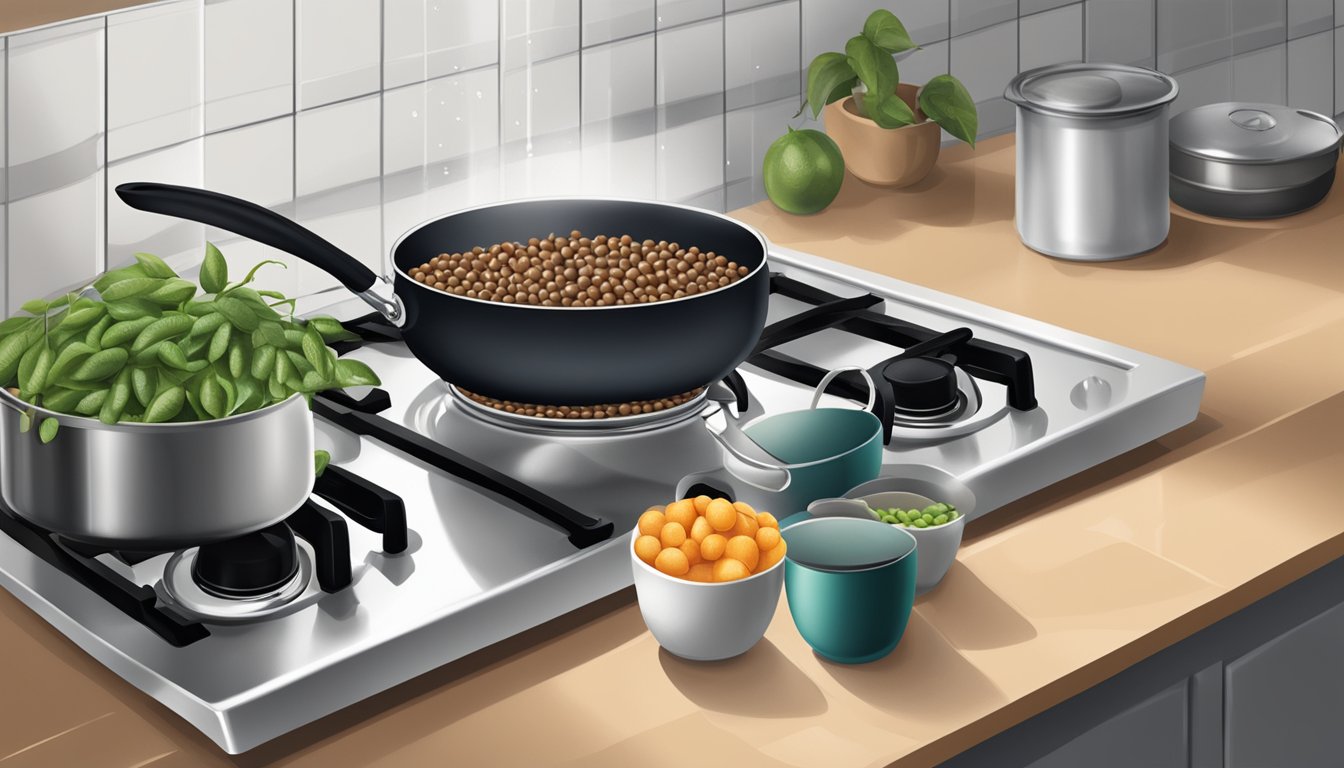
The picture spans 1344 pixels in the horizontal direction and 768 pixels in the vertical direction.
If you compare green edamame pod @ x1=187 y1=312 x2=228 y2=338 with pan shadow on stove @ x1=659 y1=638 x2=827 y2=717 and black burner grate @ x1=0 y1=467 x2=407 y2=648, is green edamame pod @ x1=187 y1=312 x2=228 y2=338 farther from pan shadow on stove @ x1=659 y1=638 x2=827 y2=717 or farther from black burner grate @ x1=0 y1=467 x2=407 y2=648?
pan shadow on stove @ x1=659 y1=638 x2=827 y2=717

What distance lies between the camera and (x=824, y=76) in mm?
2004

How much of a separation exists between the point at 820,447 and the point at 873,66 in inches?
30.7

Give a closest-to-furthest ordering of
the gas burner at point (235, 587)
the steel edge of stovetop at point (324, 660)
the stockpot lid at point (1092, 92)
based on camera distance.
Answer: the steel edge of stovetop at point (324, 660), the gas burner at point (235, 587), the stockpot lid at point (1092, 92)

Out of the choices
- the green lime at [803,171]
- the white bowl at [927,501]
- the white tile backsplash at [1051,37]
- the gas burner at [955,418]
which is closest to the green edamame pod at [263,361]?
the white bowl at [927,501]

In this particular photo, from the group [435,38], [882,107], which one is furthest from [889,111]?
[435,38]

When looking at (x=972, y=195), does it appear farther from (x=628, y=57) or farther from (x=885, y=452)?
(x=885, y=452)

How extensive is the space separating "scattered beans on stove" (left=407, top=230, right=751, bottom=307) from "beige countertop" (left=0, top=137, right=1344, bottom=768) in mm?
293

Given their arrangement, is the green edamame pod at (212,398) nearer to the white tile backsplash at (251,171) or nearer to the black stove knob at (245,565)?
the black stove knob at (245,565)

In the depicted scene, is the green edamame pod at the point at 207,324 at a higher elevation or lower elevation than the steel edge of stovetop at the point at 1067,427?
higher

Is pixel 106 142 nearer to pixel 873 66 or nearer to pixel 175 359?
pixel 175 359

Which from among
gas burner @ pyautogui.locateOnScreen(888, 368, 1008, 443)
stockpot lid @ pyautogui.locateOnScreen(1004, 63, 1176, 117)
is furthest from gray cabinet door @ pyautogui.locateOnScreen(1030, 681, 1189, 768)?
stockpot lid @ pyautogui.locateOnScreen(1004, 63, 1176, 117)

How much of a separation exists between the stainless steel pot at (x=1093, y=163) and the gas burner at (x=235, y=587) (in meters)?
1.00

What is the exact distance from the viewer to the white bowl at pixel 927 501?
119cm

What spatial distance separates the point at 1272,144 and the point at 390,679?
4.34 feet
